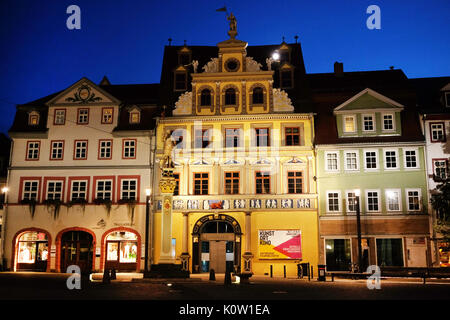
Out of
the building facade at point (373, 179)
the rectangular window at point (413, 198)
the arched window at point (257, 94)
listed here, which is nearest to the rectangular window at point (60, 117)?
the arched window at point (257, 94)

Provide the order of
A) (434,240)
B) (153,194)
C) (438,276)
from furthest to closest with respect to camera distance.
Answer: (153,194) < (434,240) < (438,276)

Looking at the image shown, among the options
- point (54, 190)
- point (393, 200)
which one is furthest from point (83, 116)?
point (393, 200)

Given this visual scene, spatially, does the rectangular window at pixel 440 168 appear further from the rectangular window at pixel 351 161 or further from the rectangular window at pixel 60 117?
the rectangular window at pixel 60 117

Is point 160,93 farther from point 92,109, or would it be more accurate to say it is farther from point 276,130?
point 276,130

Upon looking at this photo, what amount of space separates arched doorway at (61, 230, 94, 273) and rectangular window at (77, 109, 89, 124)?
330 inches

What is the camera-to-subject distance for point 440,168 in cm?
3562

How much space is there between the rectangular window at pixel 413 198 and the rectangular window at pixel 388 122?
4687 mm

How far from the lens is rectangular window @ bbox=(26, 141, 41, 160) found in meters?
39.3

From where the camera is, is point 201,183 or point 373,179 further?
point 201,183

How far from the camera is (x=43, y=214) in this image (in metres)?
38.2

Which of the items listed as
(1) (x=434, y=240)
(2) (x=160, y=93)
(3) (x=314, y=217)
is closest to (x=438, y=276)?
(1) (x=434, y=240)

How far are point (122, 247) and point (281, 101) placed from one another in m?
15.9

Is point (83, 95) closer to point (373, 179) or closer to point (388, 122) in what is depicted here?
point (373, 179)

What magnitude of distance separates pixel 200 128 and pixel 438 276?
62.9ft
